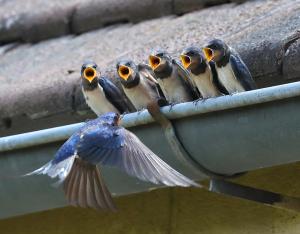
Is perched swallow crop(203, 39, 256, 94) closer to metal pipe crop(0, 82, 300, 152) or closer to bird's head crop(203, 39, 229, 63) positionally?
bird's head crop(203, 39, 229, 63)

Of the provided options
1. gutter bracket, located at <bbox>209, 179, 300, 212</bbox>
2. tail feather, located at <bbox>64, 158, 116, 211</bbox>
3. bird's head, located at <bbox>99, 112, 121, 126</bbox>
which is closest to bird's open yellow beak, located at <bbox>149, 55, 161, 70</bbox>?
bird's head, located at <bbox>99, 112, 121, 126</bbox>

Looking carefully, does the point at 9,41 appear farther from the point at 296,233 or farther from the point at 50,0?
the point at 296,233

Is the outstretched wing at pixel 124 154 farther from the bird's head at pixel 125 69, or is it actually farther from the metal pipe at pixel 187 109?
the bird's head at pixel 125 69

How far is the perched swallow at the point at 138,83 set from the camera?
2988 mm

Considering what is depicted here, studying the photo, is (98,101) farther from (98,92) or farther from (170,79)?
(170,79)

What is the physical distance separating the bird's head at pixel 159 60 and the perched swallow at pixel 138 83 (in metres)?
0.06

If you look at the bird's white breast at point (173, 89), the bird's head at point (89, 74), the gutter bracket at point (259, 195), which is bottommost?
the gutter bracket at point (259, 195)

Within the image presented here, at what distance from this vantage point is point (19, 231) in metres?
3.23

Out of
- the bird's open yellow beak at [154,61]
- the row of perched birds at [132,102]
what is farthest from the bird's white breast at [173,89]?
the bird's open yellow beak at [154,61]

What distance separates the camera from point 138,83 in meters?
3.17

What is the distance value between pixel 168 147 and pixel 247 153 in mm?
236

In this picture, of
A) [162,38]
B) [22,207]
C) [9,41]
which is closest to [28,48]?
[9,41]

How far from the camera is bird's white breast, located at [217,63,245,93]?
280 centimetres

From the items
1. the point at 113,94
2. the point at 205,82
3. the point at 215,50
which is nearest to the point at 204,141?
the point at 215,50
